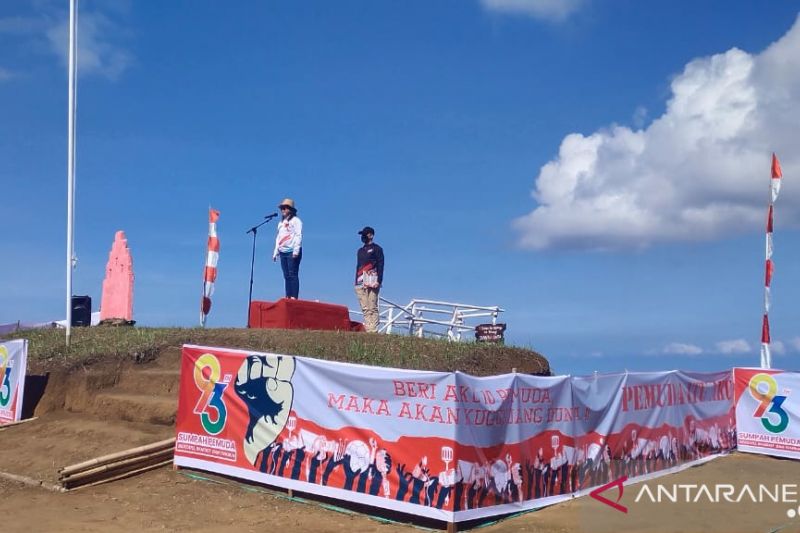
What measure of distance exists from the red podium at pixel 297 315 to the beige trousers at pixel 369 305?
0.73 meters

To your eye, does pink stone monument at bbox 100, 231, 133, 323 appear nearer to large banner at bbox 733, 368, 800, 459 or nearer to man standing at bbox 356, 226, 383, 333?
man standing at bbox 356, 226, 383, 333

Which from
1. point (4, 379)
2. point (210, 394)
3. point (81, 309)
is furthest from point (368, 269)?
point (81, 309)

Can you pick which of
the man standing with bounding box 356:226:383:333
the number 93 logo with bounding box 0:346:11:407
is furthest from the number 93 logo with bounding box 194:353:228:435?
the number 93 logo with bounding box 0:346:11:407

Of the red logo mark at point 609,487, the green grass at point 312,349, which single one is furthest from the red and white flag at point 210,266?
the red logo mark at point 609,487

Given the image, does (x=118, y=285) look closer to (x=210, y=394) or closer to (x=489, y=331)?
(x=489, y=331)

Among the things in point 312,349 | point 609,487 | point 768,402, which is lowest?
point 609,487

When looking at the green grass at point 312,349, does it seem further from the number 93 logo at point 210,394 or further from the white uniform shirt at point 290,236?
the number 93 logo at point 210,394

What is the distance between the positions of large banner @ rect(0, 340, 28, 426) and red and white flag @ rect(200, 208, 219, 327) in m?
4.45

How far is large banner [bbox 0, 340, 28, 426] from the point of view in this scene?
14.7 meters

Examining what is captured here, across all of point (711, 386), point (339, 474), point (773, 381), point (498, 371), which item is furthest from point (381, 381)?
point (773, 381)

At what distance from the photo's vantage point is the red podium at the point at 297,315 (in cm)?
1622

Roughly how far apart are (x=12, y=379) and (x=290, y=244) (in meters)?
5.73

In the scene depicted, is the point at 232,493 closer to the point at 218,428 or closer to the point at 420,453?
the point at 218,428

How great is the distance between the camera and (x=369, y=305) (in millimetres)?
16344
